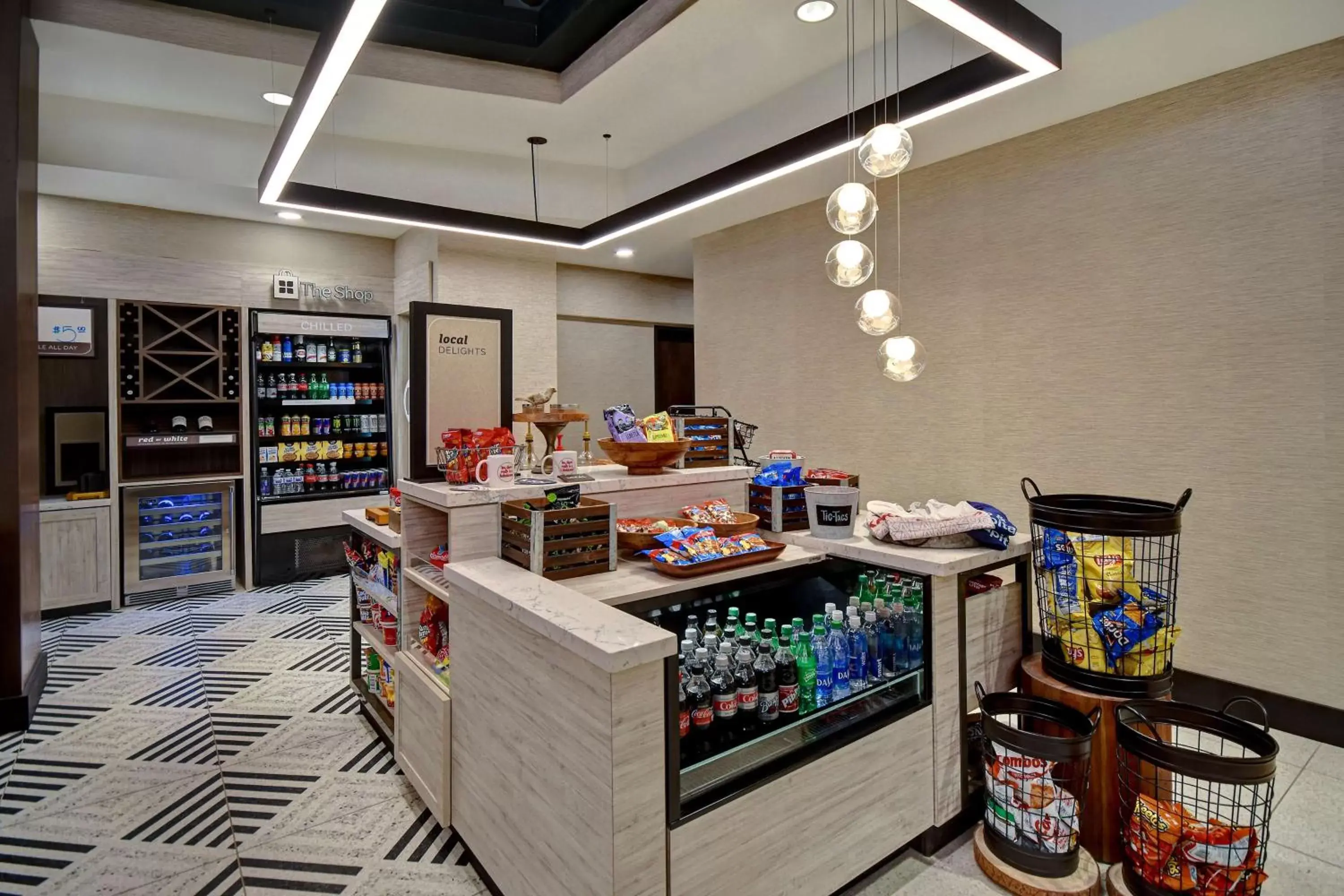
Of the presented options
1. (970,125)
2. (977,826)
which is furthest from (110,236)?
(977,826)

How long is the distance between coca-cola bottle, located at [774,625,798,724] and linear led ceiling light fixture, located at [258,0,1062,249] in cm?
188

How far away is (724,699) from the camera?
1.90 m

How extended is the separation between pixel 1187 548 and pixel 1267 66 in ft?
7.26

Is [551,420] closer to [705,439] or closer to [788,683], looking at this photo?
[705,439]

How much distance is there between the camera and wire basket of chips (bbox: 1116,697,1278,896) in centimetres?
181

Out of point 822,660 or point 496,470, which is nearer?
point 822,660

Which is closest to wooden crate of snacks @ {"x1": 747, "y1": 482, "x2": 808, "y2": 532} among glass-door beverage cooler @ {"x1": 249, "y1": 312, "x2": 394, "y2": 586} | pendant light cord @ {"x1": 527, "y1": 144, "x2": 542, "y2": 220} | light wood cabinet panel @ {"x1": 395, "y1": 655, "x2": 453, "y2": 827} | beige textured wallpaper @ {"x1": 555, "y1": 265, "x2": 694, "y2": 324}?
light wood cabinet panel @ {"x1": 395, "y1": 655, "x2": 453, "y2": 827}

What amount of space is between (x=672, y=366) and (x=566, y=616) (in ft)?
23.0

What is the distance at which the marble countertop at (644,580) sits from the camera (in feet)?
6.82

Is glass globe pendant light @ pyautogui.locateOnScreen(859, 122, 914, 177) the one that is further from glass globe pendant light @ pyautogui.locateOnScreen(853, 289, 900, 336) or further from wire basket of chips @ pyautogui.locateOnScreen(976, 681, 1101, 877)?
wire basket of chips @ pyautogui.locateOnScreen(976, 681, 1101, 877)

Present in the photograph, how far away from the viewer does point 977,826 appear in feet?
7.72

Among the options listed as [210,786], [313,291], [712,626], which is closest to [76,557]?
[313,291]

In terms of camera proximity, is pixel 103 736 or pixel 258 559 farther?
pixel 258 559

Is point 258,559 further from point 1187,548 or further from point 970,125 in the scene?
point 1187,548
